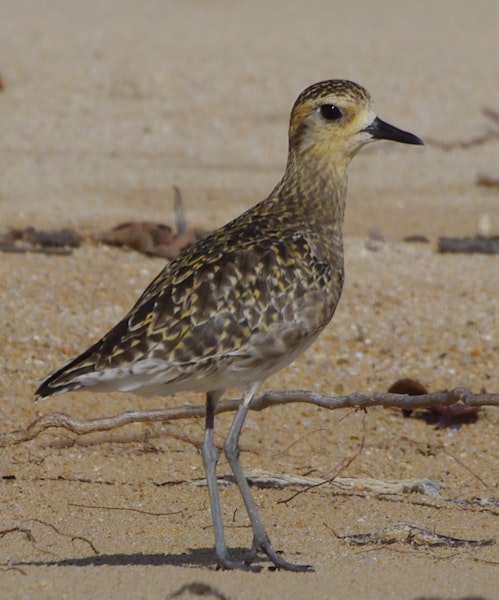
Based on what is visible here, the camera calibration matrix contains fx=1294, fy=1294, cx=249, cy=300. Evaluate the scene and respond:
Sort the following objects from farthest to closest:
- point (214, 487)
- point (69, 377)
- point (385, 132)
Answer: point (385, 132) → point (214, 487) → point (69, 377)

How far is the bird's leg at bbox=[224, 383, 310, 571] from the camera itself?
15.5ft

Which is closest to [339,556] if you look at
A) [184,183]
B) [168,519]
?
[168,519]

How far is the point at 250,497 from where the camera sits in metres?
4.94

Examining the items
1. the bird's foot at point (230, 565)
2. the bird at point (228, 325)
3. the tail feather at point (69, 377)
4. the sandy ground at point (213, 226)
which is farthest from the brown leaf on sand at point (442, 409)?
the tail feather at point (69, 377)

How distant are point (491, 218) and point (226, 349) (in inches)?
251

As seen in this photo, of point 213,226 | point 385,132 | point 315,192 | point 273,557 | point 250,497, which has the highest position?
point 385,132

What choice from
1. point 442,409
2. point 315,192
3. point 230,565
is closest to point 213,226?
point 442,409

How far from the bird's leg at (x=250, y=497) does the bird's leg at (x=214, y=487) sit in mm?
73

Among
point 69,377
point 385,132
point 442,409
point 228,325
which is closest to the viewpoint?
point 69,377

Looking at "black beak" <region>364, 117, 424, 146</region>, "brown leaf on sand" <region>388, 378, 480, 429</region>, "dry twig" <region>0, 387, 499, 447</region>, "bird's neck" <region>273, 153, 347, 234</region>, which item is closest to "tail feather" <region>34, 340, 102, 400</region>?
"dry twig" <region>0, 387, 499, 447</region>

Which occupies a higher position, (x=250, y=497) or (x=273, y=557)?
(x=250, y=497)

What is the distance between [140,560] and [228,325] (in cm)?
92

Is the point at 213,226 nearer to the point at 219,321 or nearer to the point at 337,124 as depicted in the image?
the point at 337,124

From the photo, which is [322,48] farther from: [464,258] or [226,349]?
[226,349]
